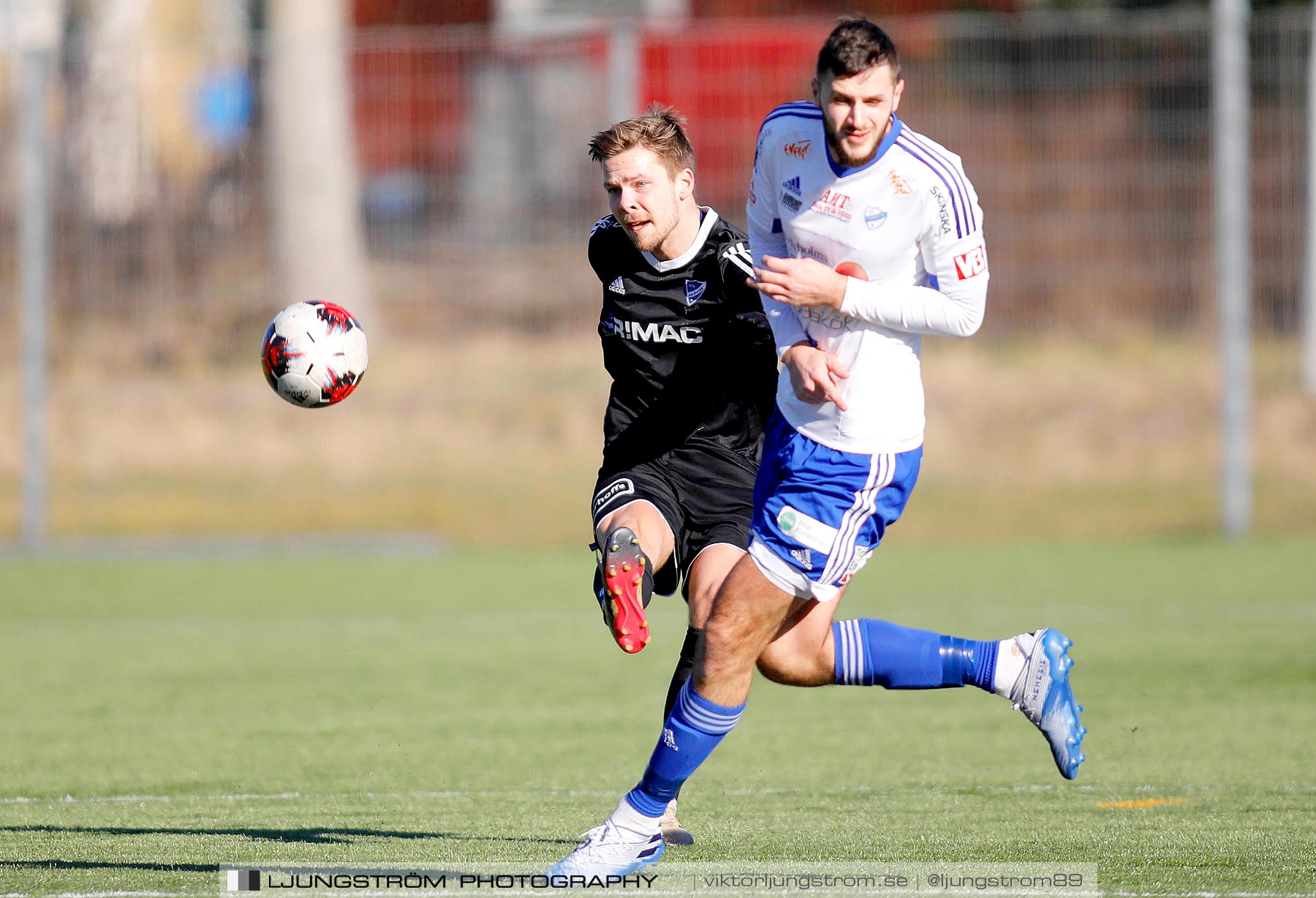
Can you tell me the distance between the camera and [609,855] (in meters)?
4.65

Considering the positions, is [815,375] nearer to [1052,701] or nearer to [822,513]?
[822,513]

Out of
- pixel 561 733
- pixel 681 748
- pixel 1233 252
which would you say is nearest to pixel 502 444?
pixel 1233 252

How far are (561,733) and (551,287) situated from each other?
7543 millimetres

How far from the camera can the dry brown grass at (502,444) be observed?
14.6 m

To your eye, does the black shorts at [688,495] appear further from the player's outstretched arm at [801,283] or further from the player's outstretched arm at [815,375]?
the player's outstretched arm at [801,283]

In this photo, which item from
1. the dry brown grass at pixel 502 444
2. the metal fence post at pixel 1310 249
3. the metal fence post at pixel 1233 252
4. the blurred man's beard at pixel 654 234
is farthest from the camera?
the dry brown grass at pixel 502 444

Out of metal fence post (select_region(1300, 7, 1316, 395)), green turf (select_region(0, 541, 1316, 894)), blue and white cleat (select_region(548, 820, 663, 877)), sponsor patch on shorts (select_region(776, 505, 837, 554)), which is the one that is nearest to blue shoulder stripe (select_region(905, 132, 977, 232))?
sponsor patch on shorts (select_region(776, 505, 837, 554))

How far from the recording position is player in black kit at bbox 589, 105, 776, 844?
5.38 meters

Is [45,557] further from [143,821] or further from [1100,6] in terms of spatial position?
[1100,6]

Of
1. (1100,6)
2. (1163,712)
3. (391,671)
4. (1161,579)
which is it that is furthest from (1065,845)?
(1100,6)

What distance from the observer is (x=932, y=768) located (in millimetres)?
6512

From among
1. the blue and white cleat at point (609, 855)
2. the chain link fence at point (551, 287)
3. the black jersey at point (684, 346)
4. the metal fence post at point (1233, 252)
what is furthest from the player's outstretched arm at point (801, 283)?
the metal fence post at point (1233, 252)

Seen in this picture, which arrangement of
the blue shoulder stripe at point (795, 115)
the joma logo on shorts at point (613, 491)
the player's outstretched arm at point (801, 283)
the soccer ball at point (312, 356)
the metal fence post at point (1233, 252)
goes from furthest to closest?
the metal fence post at point (1233, 252)
the soccer ball at point (312, 356)
the joma logo on shorts at point (613, 491)
the blue shoulder stripe at point (795, 115)
the player's outstretched arm at point (801, 283)

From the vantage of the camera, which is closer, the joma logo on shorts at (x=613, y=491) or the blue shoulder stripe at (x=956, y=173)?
the blue shoulder stripe at (x=956, y=173)
